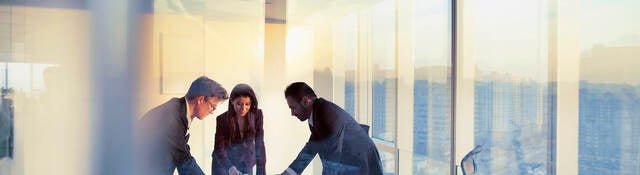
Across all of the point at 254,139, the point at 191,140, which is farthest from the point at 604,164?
the point at 191,140

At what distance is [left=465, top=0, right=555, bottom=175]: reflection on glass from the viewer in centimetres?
223

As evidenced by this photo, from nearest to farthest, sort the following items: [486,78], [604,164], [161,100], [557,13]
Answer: [604,164] → [557,13] → [161,100] → [486,78]

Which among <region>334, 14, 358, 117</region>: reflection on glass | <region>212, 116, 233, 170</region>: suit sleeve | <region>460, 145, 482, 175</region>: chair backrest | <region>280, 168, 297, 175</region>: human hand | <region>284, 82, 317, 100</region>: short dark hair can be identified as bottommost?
<region>280, 168, 297, 175</region>: human hand

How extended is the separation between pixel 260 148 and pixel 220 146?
0.71ft

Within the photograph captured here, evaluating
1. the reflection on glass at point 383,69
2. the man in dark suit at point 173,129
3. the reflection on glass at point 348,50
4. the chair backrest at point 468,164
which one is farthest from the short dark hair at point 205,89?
the chair backrest at point 468,164

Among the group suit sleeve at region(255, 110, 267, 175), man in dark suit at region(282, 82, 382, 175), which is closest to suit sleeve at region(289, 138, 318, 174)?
man in dark suit at region(282, 82, 382, 175)

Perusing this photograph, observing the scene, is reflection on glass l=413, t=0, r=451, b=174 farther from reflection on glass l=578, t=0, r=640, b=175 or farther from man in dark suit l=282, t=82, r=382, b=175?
reflection on glass l=578, t=0, r=640, b=175

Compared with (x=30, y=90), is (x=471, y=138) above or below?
below

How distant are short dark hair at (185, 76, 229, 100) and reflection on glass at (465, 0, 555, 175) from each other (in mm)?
1491

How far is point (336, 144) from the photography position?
8.36 feet

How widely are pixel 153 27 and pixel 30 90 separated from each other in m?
0.68

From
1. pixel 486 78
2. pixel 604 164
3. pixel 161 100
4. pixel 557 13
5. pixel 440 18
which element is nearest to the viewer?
pixel 604 164

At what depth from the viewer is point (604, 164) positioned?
1.98 m

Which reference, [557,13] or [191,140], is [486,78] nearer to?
[557,13]
